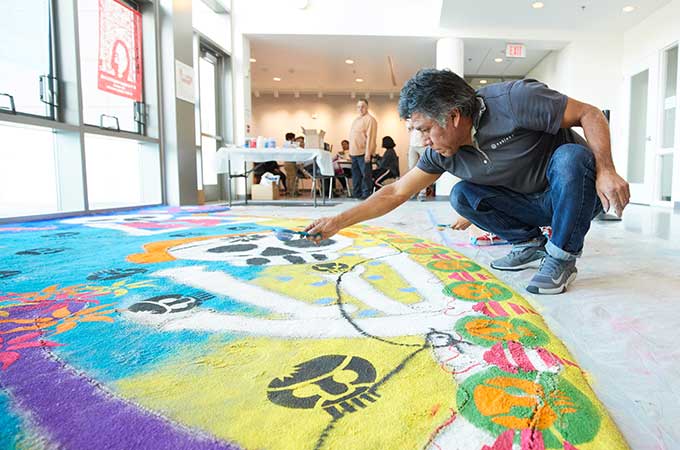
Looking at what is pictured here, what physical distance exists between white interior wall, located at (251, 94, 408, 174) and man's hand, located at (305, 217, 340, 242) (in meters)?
11.1

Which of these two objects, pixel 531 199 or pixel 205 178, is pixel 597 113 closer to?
pixel 531 199

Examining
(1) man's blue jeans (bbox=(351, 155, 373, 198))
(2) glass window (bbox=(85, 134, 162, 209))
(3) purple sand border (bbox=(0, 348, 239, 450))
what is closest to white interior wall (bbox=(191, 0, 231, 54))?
(2) glass window (bbox=(85, 134, 162, 209))

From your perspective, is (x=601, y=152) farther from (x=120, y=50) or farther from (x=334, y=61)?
(x=334, y=61)

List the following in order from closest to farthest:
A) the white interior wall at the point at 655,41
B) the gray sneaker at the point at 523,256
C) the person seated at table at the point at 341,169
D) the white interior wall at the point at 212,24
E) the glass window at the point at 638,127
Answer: the gray sneaker at the point at 523,256
the white interior wall at the point at 655,41
the white interior wall at the point at 212,24
the glass window at the point at 638,127
the person seated at table at the point at 341,169

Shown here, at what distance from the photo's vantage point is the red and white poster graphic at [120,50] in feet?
14.1

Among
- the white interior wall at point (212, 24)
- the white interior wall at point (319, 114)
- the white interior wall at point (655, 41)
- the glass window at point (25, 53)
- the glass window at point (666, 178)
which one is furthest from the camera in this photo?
the white interior wall at point (319, 114)

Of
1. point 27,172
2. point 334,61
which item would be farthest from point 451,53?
point 27,172

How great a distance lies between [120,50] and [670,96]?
22.9ft

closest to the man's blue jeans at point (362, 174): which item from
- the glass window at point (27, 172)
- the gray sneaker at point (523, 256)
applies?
the glass window at point (27, 172)

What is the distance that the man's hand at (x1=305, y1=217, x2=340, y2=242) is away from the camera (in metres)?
1.20

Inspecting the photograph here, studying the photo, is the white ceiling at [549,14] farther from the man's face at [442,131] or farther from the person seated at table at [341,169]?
the man's face at [442,131]

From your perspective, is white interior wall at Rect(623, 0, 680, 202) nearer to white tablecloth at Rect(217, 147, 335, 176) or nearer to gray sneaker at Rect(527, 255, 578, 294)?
white tablecloth at Rect(217, 147, 335, 176)

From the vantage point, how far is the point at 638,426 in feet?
1.97

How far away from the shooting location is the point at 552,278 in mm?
1323
